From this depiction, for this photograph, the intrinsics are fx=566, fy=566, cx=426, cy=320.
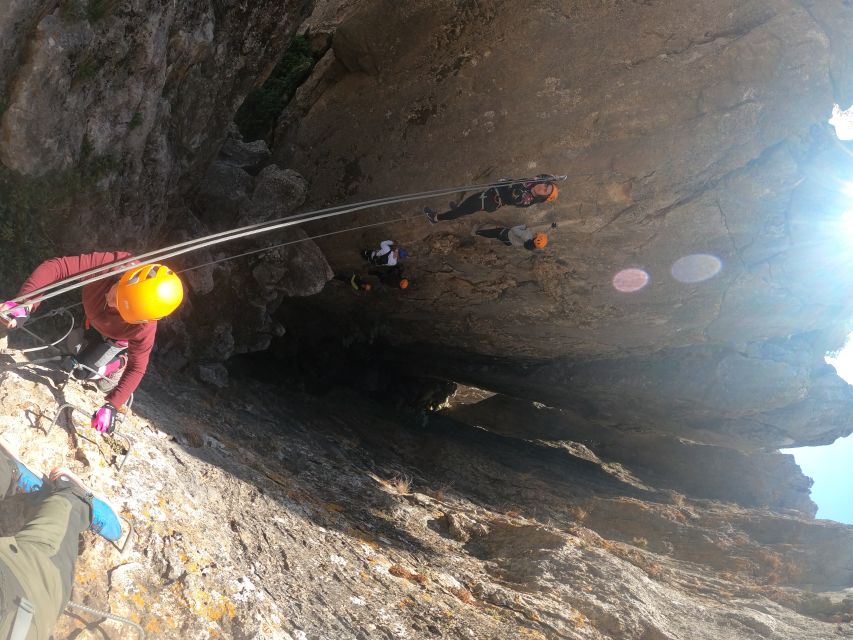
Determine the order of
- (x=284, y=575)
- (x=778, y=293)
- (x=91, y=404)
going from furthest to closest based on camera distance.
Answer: (x=778, y=293) < (x=91, y=404) < (x=284, y=575)

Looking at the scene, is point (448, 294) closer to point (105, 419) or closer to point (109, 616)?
point (105, 419)

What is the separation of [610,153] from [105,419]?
791 cm

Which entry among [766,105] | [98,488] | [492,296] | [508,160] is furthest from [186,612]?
[766,105]

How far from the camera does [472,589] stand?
575cm

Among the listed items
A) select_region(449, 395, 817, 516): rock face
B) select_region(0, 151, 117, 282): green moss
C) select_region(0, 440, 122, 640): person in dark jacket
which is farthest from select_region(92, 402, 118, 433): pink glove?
select_region(449, 395, 817, 516): rock face

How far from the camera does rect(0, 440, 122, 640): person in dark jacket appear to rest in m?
2.78

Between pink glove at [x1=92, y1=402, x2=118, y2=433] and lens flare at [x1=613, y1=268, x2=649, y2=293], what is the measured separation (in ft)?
28.9

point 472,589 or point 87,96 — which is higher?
point 87,96

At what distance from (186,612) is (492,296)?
900 centimetres

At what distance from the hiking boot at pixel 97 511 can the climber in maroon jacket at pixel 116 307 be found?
0.62m

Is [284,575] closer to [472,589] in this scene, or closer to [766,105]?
[472,589]

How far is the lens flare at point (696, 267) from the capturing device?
408 inches

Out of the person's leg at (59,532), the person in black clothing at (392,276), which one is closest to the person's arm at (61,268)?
the person's leg at (59,532)

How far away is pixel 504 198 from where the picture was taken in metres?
9.12
